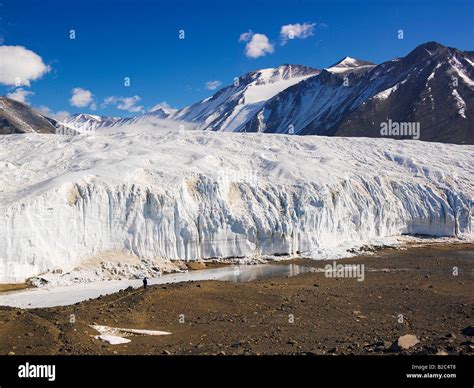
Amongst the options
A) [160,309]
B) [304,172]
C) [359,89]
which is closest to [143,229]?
[160,309]

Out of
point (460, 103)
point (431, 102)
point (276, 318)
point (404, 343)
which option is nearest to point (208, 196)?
point (276, 318)

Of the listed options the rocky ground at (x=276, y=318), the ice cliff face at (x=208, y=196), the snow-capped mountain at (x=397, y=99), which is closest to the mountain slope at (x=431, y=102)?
the snow-capped mountain at (x=397, y=99)

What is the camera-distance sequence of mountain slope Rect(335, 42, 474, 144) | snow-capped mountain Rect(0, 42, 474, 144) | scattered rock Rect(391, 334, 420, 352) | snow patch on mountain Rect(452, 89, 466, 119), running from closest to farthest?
1. scattered rock Rect(391, 334, 420, 352)
2. mountain slope Rect(335, 42, 474, 144)
3. snow patch on mountain Rect(452, 89, 466, 119)
4. snow-capped mountain Rect(0, 42, 474, 144)

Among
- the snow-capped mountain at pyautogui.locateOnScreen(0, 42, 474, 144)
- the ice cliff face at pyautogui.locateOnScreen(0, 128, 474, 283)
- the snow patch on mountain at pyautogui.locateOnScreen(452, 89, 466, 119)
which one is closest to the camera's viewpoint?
the ice cliff face at pyautogui.locateOnScreen(0, 128, 474, 283)

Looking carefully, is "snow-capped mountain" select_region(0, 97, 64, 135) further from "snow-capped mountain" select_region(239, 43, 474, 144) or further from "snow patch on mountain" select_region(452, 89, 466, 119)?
"snow patch on mountain" select_region(452, 89, 466, 119)

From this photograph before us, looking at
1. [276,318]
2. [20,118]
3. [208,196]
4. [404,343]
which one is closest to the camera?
[404,343]

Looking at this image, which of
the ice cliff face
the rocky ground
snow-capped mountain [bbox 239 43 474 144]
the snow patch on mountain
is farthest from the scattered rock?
the snow patch on mountain

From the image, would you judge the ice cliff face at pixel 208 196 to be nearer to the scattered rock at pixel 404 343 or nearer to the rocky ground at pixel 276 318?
the rocky ground at pixel 276 318

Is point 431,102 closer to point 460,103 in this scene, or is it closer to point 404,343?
point 460,103
